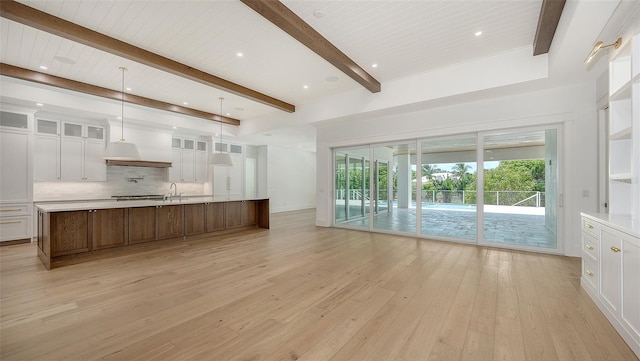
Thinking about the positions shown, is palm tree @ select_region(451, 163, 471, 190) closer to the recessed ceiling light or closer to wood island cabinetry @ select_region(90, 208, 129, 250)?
wood island cabinetry @ select_region(90, 208, 129, 250)

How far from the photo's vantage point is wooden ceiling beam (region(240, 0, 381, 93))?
2.87 metres

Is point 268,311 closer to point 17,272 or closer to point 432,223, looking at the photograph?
point 17,272

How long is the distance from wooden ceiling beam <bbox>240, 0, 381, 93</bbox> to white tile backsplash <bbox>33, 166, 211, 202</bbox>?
6463 mm

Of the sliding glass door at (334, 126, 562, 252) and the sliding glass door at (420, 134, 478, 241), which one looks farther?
the sliding glass door at (420, 134, 478, 241)

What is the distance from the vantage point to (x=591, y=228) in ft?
8.89

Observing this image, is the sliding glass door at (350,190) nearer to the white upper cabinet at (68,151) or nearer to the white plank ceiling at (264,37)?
the white plank ceiling at (264,37)

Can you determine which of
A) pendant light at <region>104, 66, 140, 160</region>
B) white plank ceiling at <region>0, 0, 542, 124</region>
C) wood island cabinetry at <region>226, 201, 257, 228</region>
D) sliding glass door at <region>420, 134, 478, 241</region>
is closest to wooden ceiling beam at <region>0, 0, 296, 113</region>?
white plank ceiling at <region>0, 0, 542, 124</region>

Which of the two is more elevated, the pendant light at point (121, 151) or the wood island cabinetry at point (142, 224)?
the pendant light at point (121, 151)

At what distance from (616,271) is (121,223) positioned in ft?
21.6

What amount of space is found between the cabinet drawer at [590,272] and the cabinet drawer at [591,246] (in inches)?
2.5

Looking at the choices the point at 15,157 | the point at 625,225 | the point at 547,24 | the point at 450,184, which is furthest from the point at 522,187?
the point at 15,157

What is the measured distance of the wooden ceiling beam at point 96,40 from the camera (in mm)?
2984

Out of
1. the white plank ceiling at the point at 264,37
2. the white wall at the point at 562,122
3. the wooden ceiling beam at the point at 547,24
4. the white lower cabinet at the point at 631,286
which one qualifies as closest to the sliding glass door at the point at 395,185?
the white wall at the point at 562,122

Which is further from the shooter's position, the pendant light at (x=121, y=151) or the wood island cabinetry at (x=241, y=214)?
the wood island cabinetry at (x=241, y=214)
